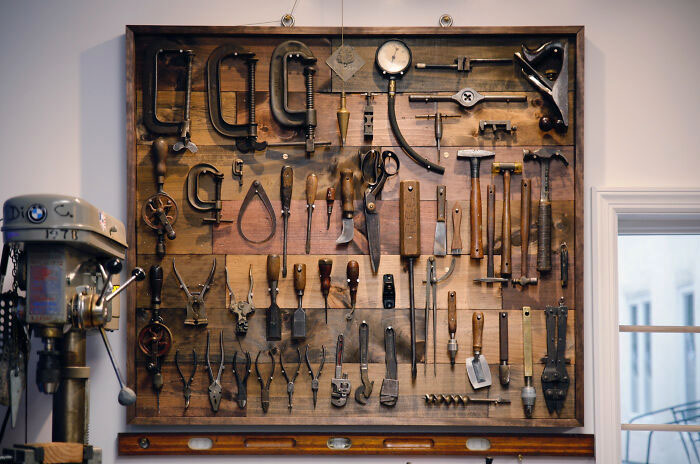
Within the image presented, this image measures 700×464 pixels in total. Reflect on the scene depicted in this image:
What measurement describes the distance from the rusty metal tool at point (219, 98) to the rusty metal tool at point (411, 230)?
720 mm

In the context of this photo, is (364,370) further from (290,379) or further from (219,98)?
(219,98)

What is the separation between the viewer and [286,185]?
346 cm

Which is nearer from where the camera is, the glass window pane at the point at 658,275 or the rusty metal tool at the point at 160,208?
the rusty metal tool at the point at 160,208

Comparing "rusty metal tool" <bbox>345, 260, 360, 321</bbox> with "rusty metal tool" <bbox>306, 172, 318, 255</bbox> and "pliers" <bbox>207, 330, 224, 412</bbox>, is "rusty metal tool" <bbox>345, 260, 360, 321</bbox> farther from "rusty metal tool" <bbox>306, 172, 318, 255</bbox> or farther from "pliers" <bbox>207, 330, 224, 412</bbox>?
"pliers" <bbox>207, 330, 224, 412</bbox>

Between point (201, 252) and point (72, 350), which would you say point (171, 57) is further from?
point (72, 350)

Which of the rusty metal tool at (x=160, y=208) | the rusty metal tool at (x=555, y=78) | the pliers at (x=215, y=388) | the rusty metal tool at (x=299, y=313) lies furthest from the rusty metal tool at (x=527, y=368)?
the rusty metal tool at (x=160, y=208)

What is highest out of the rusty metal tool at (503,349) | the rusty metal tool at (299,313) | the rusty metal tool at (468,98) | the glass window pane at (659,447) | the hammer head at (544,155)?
the rusty metal tool at (468,98)

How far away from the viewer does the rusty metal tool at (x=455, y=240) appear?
345cm

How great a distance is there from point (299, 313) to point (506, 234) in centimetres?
104

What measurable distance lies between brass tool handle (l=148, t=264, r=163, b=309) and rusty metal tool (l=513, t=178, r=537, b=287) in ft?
5.46

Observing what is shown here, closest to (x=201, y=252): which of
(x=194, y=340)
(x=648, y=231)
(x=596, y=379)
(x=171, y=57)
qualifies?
(x=194, y=340)

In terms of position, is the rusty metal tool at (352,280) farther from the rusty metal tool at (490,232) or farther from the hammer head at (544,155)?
the hammer head at (544,155)

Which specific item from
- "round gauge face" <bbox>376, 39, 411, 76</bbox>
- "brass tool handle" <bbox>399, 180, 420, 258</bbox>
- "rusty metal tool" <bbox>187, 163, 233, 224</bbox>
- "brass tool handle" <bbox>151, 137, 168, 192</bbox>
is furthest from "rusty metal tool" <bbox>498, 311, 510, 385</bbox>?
"brass tool handle" <bbox>151, 137, 168, 192</bbox>

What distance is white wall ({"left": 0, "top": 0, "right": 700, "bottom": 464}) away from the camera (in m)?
3.53
